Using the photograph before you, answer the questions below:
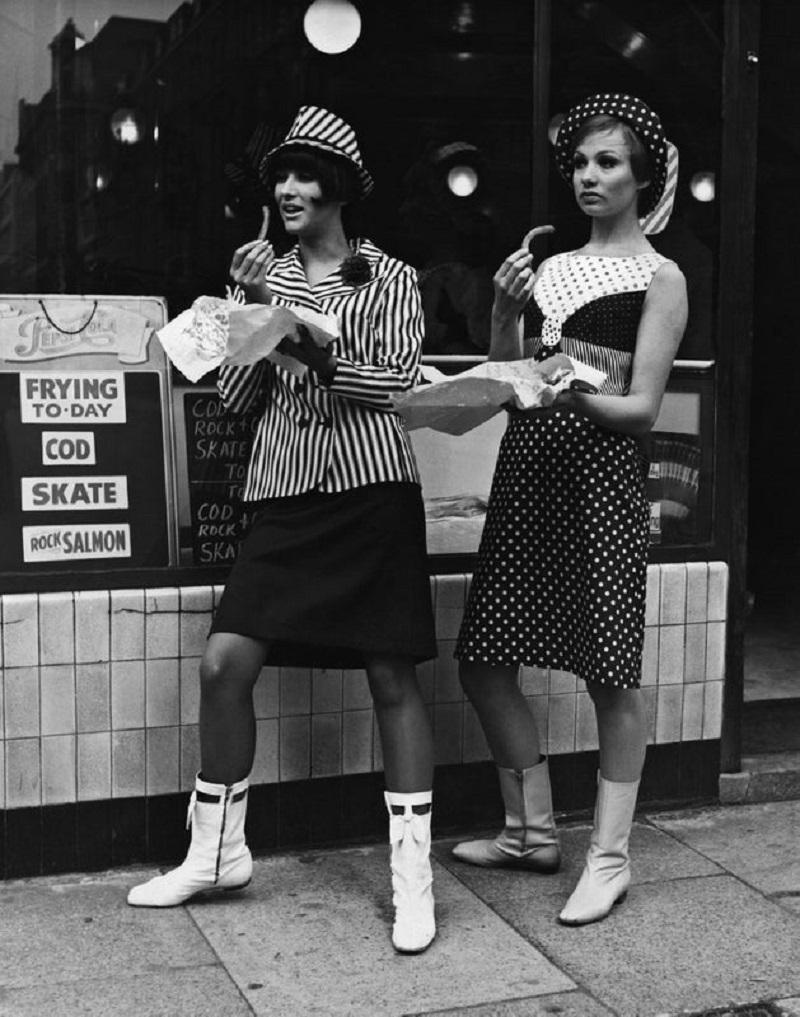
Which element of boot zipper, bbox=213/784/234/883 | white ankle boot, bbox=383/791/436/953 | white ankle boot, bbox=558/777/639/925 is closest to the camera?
white ankle boot, bbox=383/791/436/953

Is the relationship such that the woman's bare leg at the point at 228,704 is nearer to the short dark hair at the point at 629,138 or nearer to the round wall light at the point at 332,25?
the short dark hair at the point at 629,138

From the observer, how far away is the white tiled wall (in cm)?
410

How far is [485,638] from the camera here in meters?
3.99

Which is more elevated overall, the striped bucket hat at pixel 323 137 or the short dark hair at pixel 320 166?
the striped bucket hat at pixel 323 137

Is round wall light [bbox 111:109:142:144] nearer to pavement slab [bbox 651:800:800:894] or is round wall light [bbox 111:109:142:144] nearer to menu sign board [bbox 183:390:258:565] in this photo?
menu sign board [bbox 183:390:258:565]

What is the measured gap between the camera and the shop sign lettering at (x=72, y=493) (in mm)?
4156

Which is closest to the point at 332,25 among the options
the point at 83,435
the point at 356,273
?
the point at 356,273

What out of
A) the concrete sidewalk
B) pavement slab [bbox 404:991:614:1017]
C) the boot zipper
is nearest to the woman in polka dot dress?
the concrete sidewalk

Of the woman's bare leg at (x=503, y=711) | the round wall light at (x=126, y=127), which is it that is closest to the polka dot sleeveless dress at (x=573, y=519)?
the woman's bare leg at (x=503, y=711)

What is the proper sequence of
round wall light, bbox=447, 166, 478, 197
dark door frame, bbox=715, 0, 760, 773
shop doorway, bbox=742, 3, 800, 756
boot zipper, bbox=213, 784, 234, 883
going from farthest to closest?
1. shop doorway, bbox=742, 3, 800, 756
2. dark door frame, bbox=715, 0, 760, 773
3. round wall light, bbox=447, 166, 478, 197
4. boot zipper, bbox=213, 784, 234, 883

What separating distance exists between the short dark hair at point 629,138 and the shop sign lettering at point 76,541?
175 centimetres

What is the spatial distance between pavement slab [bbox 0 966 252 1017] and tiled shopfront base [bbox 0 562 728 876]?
778 mm

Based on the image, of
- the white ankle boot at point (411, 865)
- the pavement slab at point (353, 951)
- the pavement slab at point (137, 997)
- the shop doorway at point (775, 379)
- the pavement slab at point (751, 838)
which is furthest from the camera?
the shop doorway at point (775, 379)

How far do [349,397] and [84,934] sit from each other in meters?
1.56
